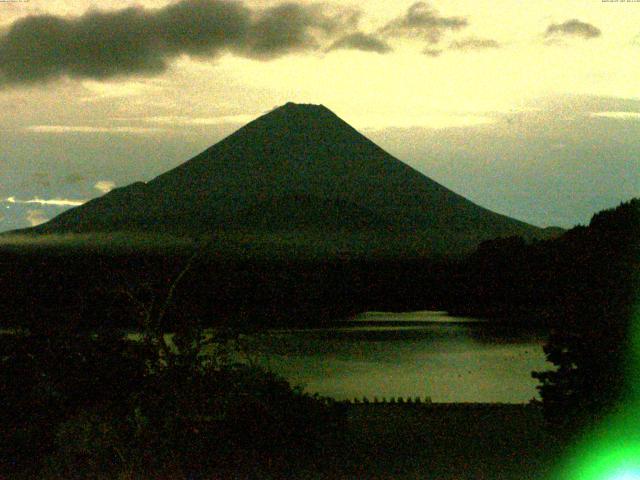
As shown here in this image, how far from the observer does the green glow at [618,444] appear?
954 cm

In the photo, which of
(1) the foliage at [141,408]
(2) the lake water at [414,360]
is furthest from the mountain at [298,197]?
(1) the foliage at [141,408]

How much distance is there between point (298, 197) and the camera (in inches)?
→ 6112

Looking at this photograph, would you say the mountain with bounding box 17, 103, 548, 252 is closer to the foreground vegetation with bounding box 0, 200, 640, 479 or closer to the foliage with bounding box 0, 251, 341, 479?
the foreground vegetation with bounding box 0, 200, 640, 479

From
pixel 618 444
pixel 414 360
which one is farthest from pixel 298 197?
pixel 618 444

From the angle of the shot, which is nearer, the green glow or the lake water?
the green glow

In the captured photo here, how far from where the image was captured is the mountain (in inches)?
5694

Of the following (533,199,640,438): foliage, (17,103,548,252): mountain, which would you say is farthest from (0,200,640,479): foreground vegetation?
(17,103,548,252): mountain

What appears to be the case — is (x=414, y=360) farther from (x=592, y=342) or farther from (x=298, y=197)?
(x=298, y=197)

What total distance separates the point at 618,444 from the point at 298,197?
479ft

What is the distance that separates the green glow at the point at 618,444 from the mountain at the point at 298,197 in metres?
124

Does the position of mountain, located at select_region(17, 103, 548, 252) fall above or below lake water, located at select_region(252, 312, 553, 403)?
above

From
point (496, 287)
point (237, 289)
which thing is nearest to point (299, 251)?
point (237, 289)

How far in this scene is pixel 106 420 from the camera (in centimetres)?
1038

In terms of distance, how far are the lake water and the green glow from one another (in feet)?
9.79
